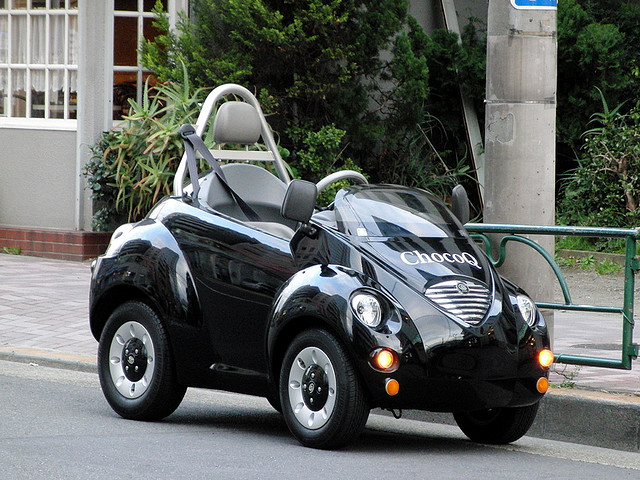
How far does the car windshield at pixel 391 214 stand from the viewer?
641cm

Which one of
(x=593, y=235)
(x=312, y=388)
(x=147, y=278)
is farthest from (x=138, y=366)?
(x=593, y=235)

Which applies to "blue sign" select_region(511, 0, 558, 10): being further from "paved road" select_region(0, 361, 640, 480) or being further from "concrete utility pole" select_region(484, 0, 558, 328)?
"paved road" select_region(0, 361, 640, 480)

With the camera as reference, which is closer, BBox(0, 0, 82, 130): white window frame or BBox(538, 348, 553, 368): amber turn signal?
BBox(538, 348, 553, 368): amber turn signal

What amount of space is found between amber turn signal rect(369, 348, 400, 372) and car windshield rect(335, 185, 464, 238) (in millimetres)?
767

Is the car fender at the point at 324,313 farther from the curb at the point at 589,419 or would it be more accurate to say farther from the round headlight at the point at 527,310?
the curb at the point at 589,419

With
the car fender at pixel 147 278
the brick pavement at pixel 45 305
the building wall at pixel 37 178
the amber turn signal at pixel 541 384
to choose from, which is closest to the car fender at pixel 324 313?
the car fender at pixel 147 278

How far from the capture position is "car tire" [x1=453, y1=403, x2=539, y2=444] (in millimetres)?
6492

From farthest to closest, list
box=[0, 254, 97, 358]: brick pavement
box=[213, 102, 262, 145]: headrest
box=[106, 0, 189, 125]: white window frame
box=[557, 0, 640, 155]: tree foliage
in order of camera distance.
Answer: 1. box=[106, 0, 189, 125]: white window frame
2. box=[557, 0, 640, 155]: tree foliage
3. box=[0, 254, 97, 358]: brick pavement
4. box=[213, 102, 262, 145]: headrest

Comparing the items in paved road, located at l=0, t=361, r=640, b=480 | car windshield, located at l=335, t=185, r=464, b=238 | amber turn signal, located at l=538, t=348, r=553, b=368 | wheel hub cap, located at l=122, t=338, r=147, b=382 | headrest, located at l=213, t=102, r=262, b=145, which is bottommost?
paved road, located at l=0, t=361, r=640, b=480

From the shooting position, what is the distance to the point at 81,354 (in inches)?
364

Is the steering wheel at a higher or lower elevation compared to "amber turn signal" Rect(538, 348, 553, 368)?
higher


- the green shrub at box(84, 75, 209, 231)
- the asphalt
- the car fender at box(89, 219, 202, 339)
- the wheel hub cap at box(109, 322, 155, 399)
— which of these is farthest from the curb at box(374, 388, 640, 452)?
the green shrub at box(84, 75, 209, 231)

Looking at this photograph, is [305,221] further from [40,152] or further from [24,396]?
[40,152]

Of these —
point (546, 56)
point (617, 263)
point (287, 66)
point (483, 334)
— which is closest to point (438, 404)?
point (483, 334)
